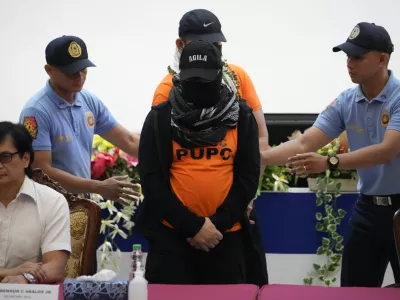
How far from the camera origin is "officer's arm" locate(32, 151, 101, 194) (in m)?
3.62

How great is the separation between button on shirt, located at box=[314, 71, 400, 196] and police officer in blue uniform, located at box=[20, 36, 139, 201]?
38.0 inches

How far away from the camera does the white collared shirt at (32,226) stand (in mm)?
2889

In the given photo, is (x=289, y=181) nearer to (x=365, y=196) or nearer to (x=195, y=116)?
(x=365, y=196)

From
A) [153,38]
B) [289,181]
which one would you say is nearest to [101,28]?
[153,38]

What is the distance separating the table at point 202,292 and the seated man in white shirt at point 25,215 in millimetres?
384

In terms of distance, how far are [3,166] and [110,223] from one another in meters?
1.49

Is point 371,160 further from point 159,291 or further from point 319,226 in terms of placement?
point 159,291

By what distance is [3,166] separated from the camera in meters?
2.93

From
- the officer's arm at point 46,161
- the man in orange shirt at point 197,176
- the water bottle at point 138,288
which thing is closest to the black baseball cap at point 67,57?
the officer's arm at point 46,161

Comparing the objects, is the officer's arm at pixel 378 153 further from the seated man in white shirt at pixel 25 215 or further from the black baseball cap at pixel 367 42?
the seated man in white shirt at pixel 25 215

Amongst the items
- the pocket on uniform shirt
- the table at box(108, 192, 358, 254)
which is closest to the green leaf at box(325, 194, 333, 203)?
the table at box(108, 192, 358, 254)

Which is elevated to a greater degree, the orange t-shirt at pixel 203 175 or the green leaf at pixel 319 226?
the orange t-shirt at pixel 203 175

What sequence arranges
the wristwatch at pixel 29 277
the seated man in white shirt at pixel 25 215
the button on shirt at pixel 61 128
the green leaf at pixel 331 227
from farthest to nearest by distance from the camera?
the green leaf at pixel 331 227 → the button on shirt at pixel 61 128 → the seated man in white shirt at pixel 25 215 → the wristwatch at pixel 29 277

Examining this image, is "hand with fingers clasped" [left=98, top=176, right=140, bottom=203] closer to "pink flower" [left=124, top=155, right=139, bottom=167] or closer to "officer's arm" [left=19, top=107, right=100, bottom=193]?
"officer's arm" [left=19, top=107, right=100, bottom=193]
